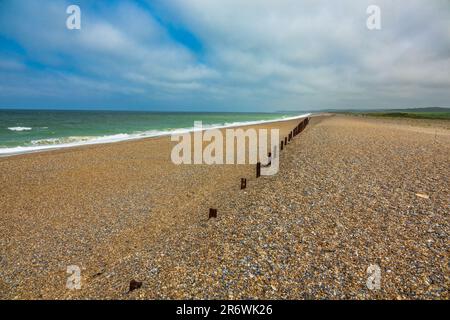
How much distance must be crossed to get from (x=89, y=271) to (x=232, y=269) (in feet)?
10.9

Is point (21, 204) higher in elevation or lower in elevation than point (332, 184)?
lower

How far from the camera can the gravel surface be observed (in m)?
4.18

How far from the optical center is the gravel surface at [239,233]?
13.7ft

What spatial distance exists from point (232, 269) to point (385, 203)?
5.19m

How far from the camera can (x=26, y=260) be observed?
5750 mm

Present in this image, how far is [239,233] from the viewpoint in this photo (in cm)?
570

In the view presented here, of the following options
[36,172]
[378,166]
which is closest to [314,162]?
[378,166]

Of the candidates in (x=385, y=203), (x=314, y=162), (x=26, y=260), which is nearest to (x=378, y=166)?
(x=314, y=162)

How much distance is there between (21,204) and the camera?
28.9ft
